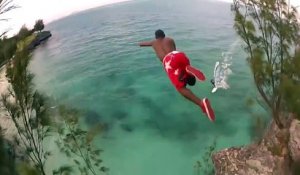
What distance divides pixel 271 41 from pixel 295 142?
311cm

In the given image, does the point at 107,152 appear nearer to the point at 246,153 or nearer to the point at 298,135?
the point at 246,153

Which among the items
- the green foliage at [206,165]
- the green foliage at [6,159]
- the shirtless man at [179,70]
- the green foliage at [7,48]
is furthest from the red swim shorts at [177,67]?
the green foliage at [206,165]

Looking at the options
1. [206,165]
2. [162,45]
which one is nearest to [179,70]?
[162,45]

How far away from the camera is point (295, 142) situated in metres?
10.5

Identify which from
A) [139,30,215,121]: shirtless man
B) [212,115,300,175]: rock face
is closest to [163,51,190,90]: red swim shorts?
[139,30,215,121]: shirtless man

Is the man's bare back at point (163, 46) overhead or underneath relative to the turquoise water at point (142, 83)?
overhead

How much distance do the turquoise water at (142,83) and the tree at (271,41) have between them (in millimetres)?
3729

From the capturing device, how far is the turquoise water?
1262 centimetres

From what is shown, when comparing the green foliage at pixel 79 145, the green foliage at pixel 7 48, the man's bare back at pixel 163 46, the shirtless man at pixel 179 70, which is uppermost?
the green foliage at pixel 7 48

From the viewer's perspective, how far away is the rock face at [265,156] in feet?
31.4

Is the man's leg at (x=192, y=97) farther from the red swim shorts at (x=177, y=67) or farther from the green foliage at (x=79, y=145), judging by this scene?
the green foliage at (x=79, y=145)

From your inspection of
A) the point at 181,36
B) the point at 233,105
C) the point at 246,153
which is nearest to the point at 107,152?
the point at 246,153

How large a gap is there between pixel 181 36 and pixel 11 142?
12.9 meters

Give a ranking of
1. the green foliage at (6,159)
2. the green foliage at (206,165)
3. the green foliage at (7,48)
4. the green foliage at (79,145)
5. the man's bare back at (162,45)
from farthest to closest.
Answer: the green foliage at (206,165) < the green foliage at (79,145) < the green foliage at (6,159) < the man's bare back at (162,45) < the green foliage at (7,48)
